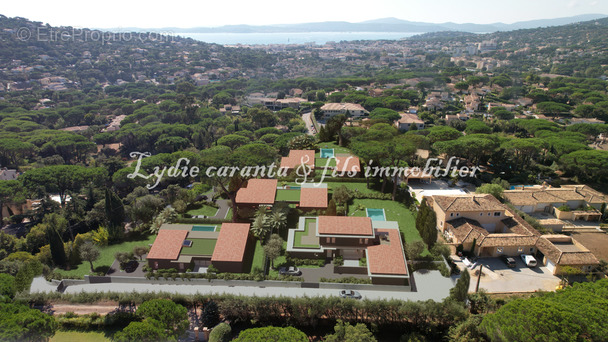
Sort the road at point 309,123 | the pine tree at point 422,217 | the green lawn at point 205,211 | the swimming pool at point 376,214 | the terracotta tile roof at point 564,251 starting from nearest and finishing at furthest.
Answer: the terracotta tile roof at point 564,251, the pine tree at point 422,217, the swimming pool at point 376,214, the green lawn at point 205,211, the road at point 309,123

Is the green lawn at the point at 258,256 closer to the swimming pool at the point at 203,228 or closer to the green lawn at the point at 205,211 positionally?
the swimming pool at the point at 203,228

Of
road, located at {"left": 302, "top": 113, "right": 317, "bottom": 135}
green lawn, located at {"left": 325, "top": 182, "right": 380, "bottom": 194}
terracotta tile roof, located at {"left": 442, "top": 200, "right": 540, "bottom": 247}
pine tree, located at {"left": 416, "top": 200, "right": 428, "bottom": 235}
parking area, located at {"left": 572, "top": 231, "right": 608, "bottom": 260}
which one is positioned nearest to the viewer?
terracotta tile roof, located at {"left": 442, "top": 200, "right": 540, "bottom": 247}

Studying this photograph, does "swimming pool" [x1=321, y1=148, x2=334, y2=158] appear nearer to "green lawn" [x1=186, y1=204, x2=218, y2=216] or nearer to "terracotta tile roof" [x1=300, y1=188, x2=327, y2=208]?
"terracotta tile roof" [x1=300, y1=188, x2=327, y2=208]

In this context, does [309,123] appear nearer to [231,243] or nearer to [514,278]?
[231,243]

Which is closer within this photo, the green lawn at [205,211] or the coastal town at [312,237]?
the coastal town at [312,237]

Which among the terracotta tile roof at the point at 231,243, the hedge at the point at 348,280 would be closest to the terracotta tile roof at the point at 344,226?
the hedge at the point at 348,280

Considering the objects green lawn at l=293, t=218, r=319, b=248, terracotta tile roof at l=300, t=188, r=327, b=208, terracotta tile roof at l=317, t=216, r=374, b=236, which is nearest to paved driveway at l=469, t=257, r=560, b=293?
terracotta tile roof at l=317, t=216, r=374, b=236

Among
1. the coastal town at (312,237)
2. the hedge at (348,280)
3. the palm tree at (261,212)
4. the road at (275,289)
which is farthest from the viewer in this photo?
the palm tree at (261,212)
